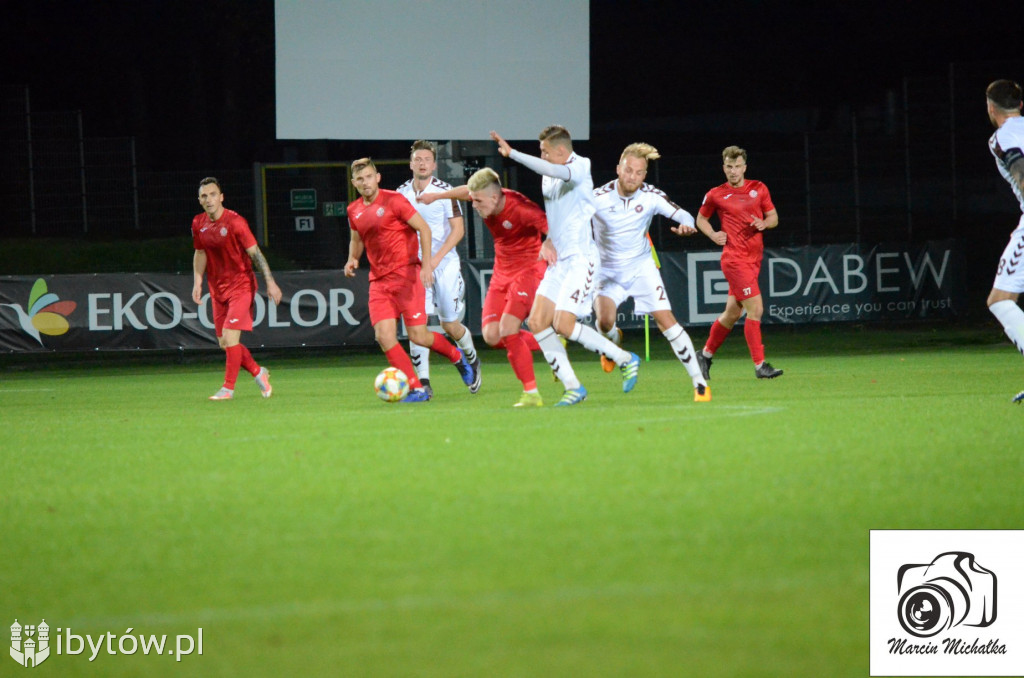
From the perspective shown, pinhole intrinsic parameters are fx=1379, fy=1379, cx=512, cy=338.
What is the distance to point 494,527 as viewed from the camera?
5.51 m

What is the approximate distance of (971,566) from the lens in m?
4.53

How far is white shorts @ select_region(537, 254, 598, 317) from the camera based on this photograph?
1074cm

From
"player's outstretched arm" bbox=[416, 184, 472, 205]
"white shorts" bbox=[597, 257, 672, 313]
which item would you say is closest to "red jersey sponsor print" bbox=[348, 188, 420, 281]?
"player's outstretched arm" bbox=[416, 184, 472, 205]

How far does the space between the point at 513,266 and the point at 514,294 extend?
27 centimetres

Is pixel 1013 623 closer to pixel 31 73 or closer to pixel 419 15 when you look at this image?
pixel 419 15

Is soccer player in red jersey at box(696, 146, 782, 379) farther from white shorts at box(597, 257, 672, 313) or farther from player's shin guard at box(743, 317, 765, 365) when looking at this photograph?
white shorts at box(597, 257, 672, 313)

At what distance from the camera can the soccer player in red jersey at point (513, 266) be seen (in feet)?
36.2

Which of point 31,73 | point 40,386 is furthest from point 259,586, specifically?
point 31,73

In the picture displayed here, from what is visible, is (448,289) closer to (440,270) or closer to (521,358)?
(440,270)

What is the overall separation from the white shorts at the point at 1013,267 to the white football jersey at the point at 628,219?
3.16 m

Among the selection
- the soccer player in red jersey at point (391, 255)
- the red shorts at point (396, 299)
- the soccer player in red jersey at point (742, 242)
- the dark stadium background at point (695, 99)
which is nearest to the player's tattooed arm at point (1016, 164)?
the soccer player in red jersey at point (742, 242)

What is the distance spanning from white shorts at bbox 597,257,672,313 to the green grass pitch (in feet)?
4.36

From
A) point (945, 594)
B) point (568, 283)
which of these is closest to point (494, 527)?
point (945, 594)

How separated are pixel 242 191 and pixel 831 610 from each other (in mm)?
22966
